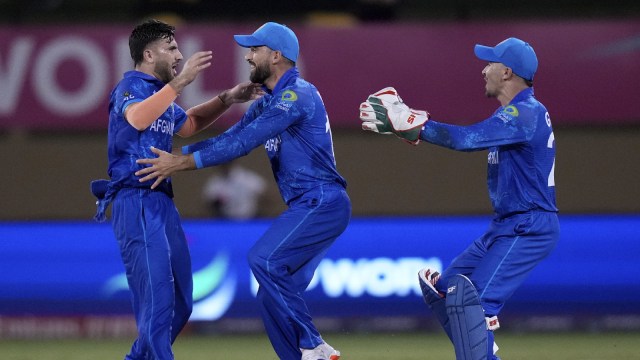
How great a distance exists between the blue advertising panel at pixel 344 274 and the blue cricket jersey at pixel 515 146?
3.78 metres

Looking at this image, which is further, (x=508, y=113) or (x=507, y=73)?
(x=507, y=73)

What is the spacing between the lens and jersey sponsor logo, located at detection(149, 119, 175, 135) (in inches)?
259

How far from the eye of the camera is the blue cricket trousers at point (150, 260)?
249 inches

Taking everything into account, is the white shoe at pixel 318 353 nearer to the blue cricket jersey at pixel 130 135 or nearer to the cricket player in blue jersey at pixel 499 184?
the cricket player in blue jersey at pixel 499 184

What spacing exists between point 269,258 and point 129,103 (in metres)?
1.22

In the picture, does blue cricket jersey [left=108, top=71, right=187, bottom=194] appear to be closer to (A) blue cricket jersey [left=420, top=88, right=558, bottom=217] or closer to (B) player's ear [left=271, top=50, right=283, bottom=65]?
(B) player's ear [left=271, top=50, right=283, bottom=65]

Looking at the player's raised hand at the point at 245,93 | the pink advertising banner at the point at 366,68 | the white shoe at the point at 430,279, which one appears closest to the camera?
the white shoe at the point at 430,279

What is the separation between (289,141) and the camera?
6.79 m

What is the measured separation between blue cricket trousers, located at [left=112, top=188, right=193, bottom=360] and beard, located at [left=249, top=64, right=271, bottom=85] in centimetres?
96

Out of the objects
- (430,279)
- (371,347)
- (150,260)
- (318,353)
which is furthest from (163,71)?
(371,347)

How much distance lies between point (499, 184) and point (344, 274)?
3.96 m

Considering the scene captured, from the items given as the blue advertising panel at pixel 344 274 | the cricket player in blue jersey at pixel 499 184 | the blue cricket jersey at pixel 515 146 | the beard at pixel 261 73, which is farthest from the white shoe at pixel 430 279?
the blue advertising panel at pixel 344 274

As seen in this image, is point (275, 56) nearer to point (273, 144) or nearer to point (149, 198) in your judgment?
point (273, 144)

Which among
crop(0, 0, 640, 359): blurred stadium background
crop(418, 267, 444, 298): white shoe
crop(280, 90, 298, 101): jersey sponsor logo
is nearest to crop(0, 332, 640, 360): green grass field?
crop(0, 0, 640, 359): blurred stadium background
